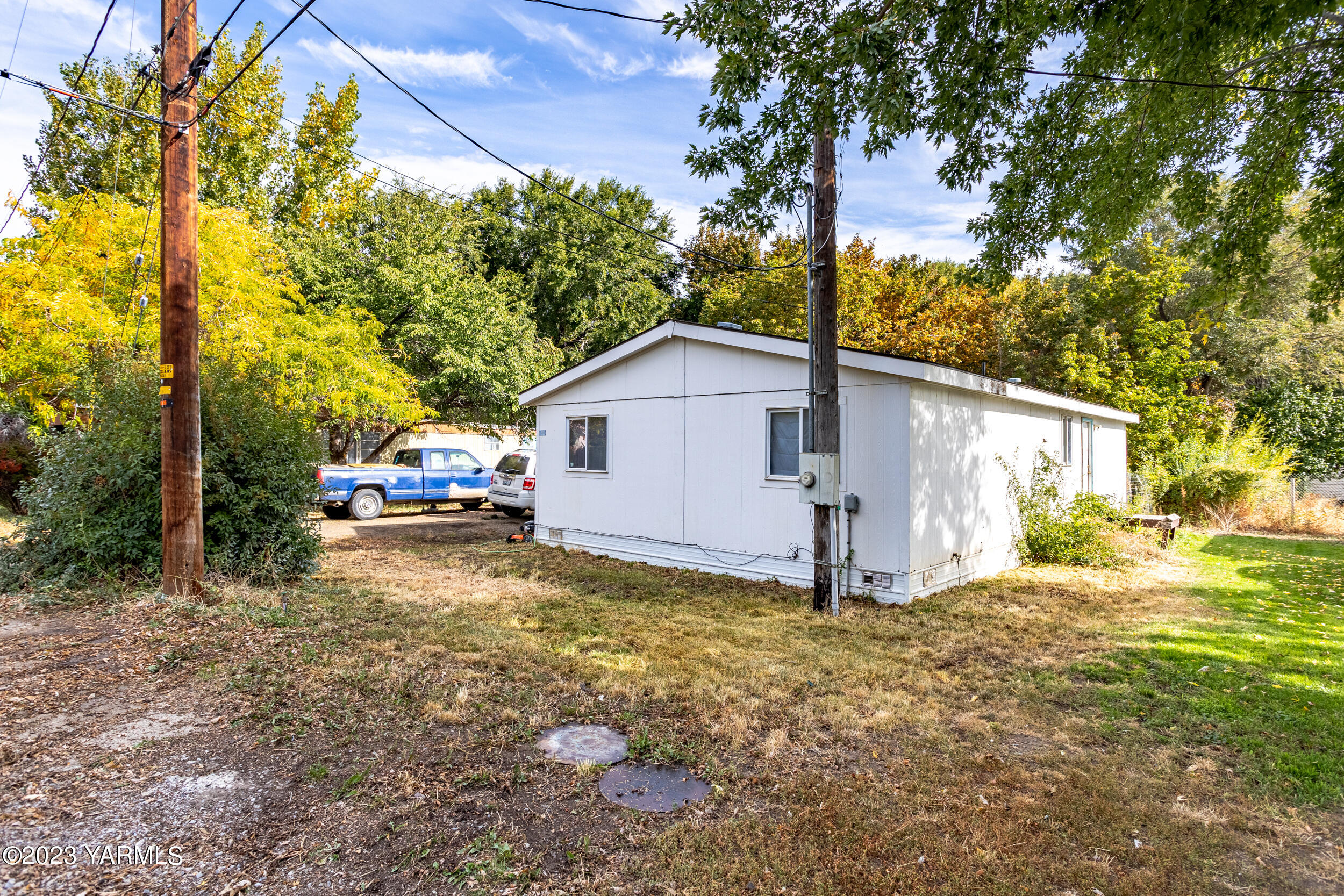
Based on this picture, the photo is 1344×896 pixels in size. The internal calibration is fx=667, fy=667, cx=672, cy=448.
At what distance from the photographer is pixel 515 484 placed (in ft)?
50.1

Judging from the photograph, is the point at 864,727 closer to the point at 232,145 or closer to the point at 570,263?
the point at 570,263

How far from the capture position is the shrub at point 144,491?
6.80 metres

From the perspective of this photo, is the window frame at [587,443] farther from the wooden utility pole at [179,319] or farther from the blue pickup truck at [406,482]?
the blue pickup truck at [406,482]

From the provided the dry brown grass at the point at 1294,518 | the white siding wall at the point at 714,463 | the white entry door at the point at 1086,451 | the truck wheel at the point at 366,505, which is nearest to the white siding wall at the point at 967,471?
the white siding wall at the point at 714,463

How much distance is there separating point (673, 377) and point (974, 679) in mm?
5835

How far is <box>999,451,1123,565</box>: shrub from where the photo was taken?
401 inches

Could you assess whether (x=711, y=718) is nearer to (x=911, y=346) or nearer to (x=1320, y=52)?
(x=1320, y=52)

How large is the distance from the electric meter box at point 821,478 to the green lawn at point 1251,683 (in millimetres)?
2622

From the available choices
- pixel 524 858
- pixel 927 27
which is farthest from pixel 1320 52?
pixel 524 858

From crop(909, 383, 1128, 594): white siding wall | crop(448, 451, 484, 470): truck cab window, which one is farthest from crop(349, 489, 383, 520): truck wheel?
crop(909, 383, 1128, 594): white siding wall

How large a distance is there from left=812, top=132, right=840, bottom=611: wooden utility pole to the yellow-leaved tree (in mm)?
7081

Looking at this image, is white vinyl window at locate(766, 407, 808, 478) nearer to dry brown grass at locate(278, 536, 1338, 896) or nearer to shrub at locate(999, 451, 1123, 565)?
dry brown grass at locate(278, 536, 1338, 896)

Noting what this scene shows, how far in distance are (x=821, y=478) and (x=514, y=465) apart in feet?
33.0

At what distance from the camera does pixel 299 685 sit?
4.57 m
